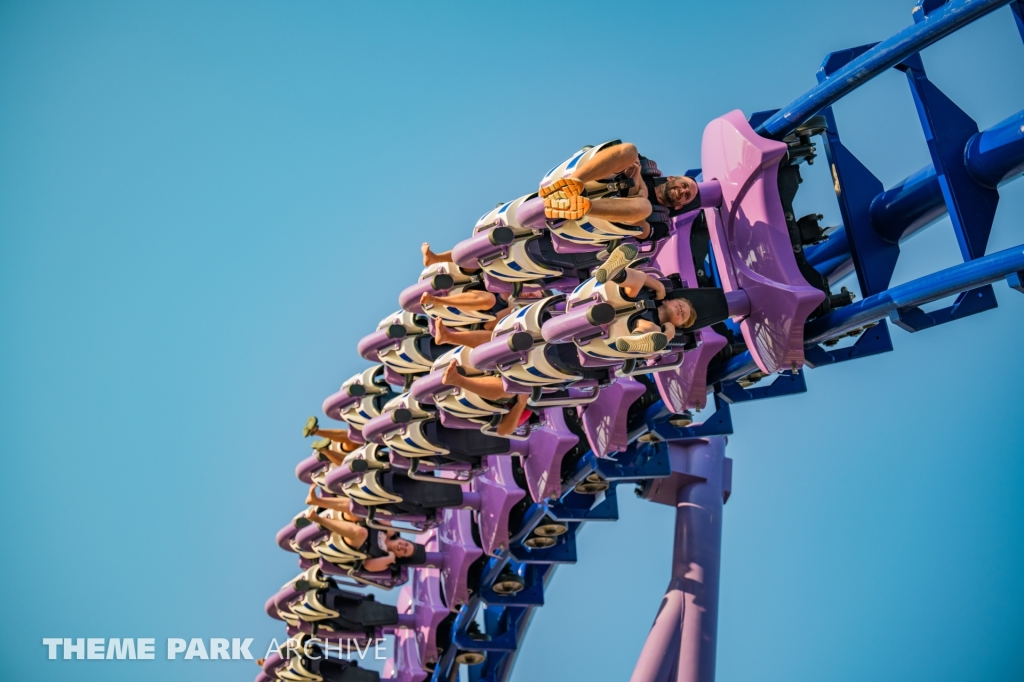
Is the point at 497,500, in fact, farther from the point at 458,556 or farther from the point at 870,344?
the point at 870,344

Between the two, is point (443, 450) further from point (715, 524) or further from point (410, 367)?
point (715, 524)

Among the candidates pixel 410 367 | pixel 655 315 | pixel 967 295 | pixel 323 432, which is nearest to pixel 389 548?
pixel 323 432

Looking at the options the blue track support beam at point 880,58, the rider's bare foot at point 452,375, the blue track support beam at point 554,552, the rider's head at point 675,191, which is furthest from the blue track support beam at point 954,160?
the blue track support beam at point 554,552

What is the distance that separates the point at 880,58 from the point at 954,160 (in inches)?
→ 19.7

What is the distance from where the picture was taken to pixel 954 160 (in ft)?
16.0

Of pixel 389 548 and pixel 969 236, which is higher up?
pixel 969 236

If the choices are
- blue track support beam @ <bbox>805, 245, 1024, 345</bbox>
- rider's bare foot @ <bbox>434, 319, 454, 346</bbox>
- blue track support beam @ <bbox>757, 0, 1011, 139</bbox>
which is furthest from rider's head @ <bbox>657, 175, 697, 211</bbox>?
rider's bare foot @ <bbox>434, 319, 454, 346</bbox>

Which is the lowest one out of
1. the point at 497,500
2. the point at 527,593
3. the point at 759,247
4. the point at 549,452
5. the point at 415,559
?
the point at 527,593

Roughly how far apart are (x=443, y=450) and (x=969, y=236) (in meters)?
3.71

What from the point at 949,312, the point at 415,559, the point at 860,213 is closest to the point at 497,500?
the point at 415,559

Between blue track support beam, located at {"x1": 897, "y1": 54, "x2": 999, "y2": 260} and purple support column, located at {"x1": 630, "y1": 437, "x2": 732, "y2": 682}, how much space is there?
12.4 feet

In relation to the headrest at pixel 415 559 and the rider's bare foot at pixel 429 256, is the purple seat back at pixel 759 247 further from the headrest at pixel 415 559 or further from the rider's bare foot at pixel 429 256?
the headrest at pixel 415 559

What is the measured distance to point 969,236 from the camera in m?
4.75

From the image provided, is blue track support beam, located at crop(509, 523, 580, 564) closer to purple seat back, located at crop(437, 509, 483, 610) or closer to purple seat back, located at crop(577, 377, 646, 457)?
purple seat back, located at crop(437, 509, 483, 610)
